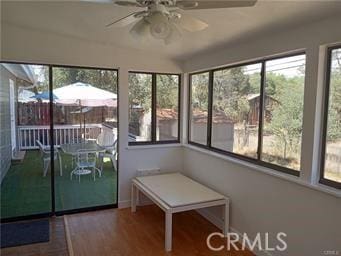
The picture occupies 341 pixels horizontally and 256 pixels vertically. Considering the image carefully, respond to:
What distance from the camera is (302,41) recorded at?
95.5 inches

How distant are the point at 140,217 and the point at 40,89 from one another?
2.20 metres

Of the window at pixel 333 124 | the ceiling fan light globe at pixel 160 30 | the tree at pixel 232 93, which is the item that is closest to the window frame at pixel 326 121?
the window at pixel 333 124

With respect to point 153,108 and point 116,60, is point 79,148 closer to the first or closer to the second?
point 153,108

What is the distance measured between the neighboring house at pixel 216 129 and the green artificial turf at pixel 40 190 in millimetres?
1430

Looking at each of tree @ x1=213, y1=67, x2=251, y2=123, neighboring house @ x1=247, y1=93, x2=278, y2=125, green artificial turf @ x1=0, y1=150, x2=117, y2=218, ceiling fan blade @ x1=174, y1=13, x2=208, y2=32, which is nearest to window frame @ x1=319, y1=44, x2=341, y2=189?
neighboring house @ x1=247, y1=93, x2=278, y2=125

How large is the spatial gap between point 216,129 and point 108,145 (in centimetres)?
162

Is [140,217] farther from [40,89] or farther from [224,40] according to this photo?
[224,40]

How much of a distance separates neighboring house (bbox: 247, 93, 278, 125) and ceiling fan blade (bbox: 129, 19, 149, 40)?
1646 millimetres

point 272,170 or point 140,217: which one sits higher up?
point 272,170

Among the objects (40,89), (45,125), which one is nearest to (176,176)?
(45,125)

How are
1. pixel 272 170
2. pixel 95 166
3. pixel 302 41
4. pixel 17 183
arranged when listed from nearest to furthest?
pixel 302 41
pixel 272 170
pixel 17 183
pixel 95 166

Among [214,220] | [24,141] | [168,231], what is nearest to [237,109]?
[214,220]

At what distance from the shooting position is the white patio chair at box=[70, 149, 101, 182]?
408cm

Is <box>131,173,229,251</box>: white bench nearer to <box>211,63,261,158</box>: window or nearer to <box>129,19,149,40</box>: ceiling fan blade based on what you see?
<box>211,63,261,158</box>: window
